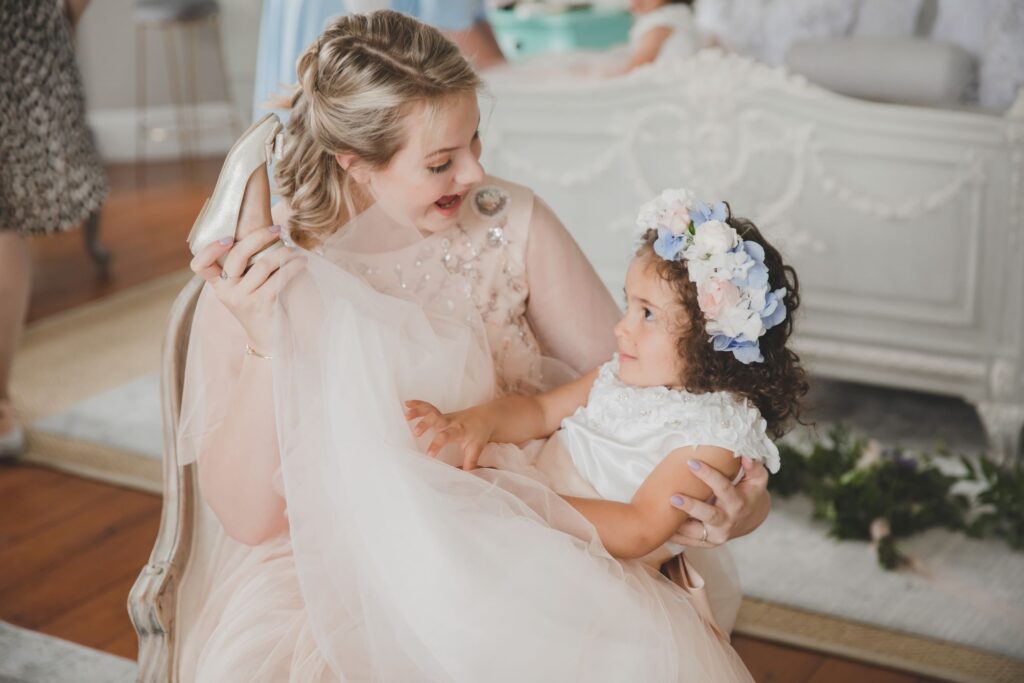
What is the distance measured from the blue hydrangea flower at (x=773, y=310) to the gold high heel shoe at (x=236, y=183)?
576 mm

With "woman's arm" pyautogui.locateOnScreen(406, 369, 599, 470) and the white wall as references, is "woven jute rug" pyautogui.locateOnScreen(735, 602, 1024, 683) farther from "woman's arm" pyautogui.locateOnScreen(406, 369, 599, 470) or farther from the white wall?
the white wall

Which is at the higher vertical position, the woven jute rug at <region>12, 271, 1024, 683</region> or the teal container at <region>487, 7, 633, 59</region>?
the teal container at <region>487, 7, 633, 59</region>

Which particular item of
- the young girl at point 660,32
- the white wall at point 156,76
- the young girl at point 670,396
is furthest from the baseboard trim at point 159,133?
the young girl at point 670,396

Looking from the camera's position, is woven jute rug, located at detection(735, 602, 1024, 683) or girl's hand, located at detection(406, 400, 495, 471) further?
woven jute rug, located at detection(735, 602, 1024, 683)

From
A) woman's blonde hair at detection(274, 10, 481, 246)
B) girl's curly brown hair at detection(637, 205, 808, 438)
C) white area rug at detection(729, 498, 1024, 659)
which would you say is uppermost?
woman's blonde hair at detection(274, 10, 481, 246)

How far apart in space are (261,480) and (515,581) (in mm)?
373

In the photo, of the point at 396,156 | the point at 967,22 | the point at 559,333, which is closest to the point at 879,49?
the point at 967,22

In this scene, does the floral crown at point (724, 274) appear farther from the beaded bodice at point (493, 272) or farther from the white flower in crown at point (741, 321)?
the beaded bodice at point (493, 272)

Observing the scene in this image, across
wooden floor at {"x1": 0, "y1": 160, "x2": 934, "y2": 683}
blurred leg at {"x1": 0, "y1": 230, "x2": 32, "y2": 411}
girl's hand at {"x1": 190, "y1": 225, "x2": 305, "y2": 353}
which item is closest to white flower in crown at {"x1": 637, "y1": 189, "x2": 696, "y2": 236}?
girl's hand at {"x1": 190, "y1": 225, "x2": 305, "y2": 353}

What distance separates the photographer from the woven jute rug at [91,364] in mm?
2896

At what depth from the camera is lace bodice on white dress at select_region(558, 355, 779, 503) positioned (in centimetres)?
Answer: 138

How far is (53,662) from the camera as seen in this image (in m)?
2.09

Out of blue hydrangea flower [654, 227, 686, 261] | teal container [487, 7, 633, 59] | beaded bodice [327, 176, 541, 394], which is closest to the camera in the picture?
blue hydrangea flower [654, 227, 686, 261]
